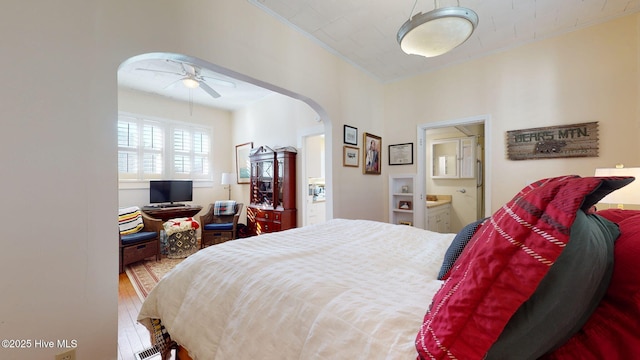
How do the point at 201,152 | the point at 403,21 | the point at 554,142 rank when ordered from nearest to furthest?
the point at 403,21
the point at 554,142
the point at 201,152

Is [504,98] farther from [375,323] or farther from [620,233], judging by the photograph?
[375,323]

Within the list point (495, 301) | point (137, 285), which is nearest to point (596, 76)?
point (495, 301)

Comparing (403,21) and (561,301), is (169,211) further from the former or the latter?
(561,301)

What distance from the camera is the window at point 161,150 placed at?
439 centimetres

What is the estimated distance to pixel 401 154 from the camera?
394cm

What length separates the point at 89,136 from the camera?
55.1 inches

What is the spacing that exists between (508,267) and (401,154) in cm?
361

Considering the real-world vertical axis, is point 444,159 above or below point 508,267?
above

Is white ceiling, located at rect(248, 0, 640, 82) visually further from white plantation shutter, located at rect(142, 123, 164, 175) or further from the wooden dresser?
white plantation shutter, located at rect(142, 123, 164, 175)

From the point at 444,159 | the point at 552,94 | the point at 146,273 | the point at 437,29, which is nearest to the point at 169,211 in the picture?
the point at 146,273

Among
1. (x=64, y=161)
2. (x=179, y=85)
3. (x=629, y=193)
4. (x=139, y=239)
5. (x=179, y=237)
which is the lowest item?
(x=179, y=237)

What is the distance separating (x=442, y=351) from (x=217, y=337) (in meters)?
0.92

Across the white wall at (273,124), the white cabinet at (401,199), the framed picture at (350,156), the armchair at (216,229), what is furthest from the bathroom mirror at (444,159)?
the armchair at (216,229)

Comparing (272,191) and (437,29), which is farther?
(272,191)
